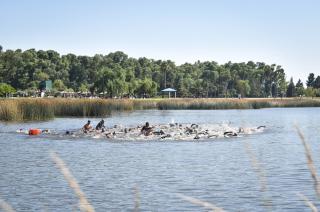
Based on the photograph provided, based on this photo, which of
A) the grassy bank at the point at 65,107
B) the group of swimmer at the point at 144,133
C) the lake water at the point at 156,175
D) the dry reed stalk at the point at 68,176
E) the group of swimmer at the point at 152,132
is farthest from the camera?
the grassy bank at the point at 65,107

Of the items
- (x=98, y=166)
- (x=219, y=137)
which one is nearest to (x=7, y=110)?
(x=219, y=137)

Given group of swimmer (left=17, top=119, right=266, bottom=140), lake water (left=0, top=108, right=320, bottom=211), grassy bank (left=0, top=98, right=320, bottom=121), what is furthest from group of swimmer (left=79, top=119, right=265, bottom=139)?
grassy bank (left=0, top=98, right=320, bottom=121)

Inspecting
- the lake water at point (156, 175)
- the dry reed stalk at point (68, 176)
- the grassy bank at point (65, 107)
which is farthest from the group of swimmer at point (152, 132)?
the dry reed stalk at point (68, 176)

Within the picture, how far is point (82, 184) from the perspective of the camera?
65.3 feet

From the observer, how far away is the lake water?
16.5 m

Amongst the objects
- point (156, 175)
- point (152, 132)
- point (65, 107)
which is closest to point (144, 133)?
point (152, 132)

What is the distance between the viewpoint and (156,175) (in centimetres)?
2206

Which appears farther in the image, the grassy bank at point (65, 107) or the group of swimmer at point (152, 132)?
the grassy bank at point (65, 107)

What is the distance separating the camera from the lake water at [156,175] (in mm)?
16469

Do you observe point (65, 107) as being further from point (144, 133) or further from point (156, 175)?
point (156, 175)

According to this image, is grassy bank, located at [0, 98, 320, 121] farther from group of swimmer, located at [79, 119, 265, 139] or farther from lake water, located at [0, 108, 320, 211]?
lake water, located at [0, 108, 320, 211]

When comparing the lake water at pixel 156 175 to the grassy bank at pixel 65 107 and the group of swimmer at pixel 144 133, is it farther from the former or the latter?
the grassy bank at pixel 65 107

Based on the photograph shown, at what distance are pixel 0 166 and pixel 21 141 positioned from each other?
12.9 metres

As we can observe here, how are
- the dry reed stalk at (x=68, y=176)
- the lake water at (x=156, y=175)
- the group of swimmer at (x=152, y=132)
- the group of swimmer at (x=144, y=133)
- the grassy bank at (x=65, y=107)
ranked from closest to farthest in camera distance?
the dry reed stalk at (x=68, y=176) < the lake water at (x=156, y=175) < the group of swimmer at (x=144, y=133) < the group of swimmer at (x=152, y=132) < the grassy bank at (x=65, y=107)
